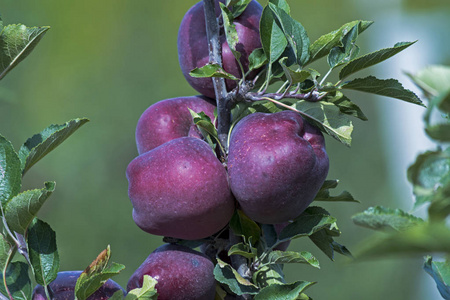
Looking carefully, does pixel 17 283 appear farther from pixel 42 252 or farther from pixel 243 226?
pixel 243 226

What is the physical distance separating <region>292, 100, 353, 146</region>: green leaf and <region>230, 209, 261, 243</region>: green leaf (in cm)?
11

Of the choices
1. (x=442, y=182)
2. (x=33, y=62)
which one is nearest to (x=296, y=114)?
(x=442, y=182)

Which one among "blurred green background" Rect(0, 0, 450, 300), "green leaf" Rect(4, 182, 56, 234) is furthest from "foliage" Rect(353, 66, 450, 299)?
"blurred green background" Rect(0, 0, 450, 300)

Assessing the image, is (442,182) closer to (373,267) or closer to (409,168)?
(409,168)

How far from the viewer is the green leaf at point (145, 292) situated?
0.54 m

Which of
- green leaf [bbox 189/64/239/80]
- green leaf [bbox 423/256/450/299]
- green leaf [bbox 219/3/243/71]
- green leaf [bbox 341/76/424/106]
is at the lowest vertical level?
green leaf [bbox 423/256/450/299]

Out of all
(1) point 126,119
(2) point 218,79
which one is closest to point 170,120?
(2) point 218,79

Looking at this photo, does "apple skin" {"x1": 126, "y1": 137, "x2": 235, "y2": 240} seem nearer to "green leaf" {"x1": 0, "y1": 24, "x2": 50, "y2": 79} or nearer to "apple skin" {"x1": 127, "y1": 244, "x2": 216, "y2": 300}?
"apple skin" {"x1": 127, "y1": 244, "x2": 216, "y2": 300}

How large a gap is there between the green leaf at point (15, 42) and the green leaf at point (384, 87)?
0.96 ft

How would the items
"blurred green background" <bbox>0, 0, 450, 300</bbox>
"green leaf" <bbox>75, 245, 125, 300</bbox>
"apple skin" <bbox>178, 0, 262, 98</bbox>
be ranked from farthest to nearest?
"blurred green background" <bbox>0, 0, 450, 300</bbox>, "apple skin" <bbox>178, 0, 262, 98</bbox>, "green leaf" <bbox>75, 245, 125, 300</bbox>

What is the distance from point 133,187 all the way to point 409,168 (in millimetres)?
329

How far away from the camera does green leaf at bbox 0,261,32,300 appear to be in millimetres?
566

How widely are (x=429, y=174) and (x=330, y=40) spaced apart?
280 millimetres

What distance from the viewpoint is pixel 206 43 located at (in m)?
0.63
